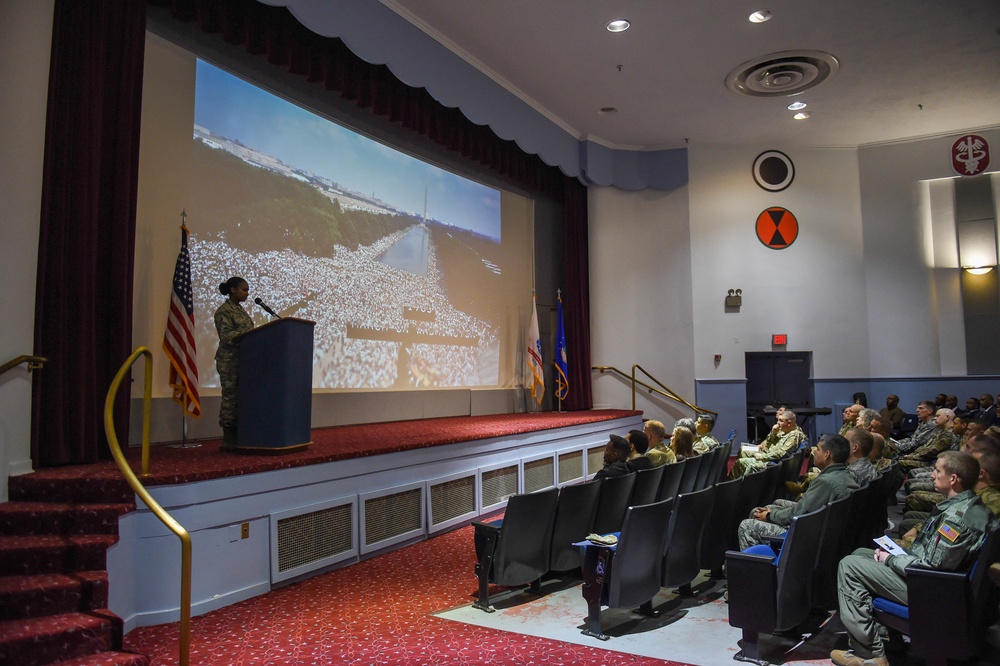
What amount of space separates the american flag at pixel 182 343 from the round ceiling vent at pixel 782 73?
6.61m

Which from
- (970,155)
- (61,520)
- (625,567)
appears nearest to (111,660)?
(61,520)

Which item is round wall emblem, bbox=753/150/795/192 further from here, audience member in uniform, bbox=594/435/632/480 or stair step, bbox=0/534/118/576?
stair step, bbox=0/534/118/576

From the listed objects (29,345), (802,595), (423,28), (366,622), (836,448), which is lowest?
(366,622)

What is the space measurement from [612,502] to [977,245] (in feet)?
29.4

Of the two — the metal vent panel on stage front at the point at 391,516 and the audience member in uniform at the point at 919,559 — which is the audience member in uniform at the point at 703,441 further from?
the audience member in uniform at the point at 919,559

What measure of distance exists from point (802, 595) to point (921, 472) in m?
2.95

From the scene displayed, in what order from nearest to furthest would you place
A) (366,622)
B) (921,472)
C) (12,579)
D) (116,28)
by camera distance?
(12,579)
(366,622)
(116,28)
(921,472)

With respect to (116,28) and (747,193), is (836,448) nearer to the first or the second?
(116,28)

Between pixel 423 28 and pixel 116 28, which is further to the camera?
pixel 423 28

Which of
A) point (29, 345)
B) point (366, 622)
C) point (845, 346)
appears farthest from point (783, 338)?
point (29, 345)

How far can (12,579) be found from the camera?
3.04 metres

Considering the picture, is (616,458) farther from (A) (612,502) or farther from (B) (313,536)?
(B) (313,536)

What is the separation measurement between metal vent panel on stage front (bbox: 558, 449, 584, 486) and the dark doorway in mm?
3718

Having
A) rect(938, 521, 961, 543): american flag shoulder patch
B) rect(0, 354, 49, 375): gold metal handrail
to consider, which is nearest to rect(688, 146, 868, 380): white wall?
rect(938, 521, 961, 543): american flag shoulder patch
